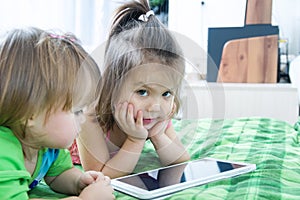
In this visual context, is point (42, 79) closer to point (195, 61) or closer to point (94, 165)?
point (94, 165)

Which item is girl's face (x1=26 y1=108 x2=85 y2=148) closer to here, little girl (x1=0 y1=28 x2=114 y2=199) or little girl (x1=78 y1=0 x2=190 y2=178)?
little girl (x1=0 y1=28 x2=114 y2=199)

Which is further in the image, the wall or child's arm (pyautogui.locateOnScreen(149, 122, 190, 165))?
the wall

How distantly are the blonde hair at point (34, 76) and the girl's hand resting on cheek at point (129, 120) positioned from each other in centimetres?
18

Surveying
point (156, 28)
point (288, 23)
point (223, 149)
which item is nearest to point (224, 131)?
point (223, 149)

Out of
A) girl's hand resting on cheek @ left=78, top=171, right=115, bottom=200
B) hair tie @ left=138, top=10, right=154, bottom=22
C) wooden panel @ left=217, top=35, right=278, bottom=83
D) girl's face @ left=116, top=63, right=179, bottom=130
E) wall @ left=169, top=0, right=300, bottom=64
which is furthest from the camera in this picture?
wall @ left=169, top=0, right=300, bottom=64

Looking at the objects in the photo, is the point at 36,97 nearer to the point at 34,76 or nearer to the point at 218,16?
the point at 34,76

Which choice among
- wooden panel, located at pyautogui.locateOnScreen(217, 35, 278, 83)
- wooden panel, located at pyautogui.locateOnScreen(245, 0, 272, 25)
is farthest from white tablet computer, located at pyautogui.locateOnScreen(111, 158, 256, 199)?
wooden panel, located at pyautogui.locateOnScreen(245, 0, 272, 25)

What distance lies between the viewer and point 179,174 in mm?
698

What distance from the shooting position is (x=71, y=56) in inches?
20.8

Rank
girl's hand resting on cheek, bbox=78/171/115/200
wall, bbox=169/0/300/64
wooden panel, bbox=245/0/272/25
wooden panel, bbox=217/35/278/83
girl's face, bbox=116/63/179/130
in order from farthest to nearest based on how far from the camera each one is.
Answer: wall, bbox=169/0/300/64
wooden panel, bbox=245/0/272/25
wooden panel, bbox=217/35/278/83
girl's face, bbox=116/63/179/130
girl's hand resting on cheek, bbox=78/171/115/200

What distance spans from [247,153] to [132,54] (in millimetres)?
385

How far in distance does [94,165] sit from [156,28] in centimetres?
28

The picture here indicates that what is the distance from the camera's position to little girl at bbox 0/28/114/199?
48cm

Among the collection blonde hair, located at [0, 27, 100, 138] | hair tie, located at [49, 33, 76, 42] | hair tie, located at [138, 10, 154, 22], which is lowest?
blonde hair, located at [0, 27, 100, 138]
